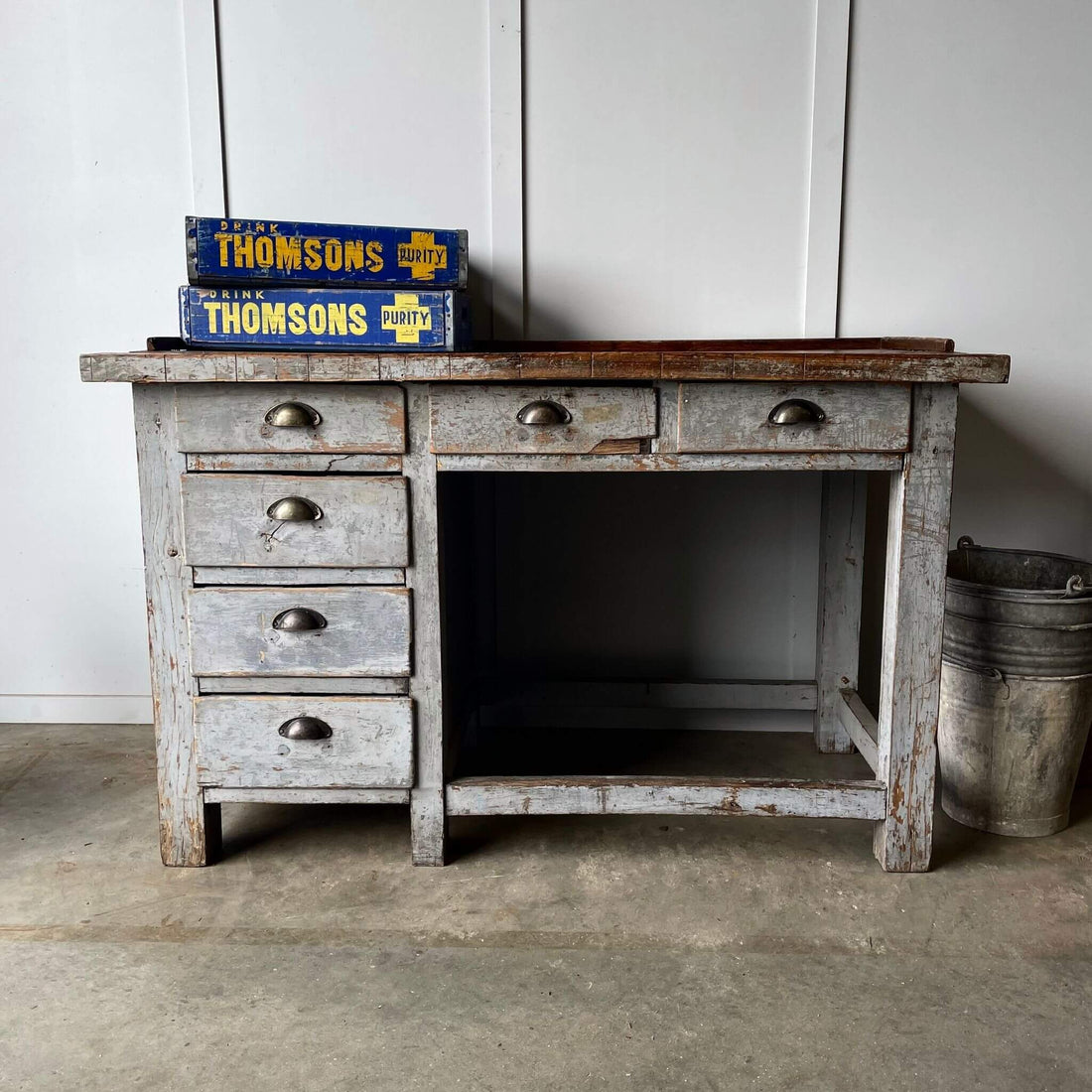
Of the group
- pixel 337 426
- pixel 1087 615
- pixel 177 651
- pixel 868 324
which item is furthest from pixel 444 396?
pixel 1087 615

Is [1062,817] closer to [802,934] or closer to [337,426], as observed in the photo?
[802,934]

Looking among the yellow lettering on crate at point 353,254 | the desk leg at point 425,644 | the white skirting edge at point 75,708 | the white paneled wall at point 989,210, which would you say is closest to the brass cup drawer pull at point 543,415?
the desk leg at point 425,644

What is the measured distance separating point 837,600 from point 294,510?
59.4 inches

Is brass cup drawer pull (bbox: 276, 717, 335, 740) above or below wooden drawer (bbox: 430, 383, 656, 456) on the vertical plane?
below

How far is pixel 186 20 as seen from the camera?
262 cm

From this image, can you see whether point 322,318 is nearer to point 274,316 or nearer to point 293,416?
point 274,316

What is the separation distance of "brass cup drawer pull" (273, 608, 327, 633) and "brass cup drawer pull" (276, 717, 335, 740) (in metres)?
0.19

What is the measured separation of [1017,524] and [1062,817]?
32.4 inches

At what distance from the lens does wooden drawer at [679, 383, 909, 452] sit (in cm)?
199

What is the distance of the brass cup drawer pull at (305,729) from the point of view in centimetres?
212

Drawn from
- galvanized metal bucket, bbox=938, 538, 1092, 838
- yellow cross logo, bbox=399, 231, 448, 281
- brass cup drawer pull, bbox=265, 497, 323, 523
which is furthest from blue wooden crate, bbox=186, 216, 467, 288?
galvanized metal bucket, bbox=938, 538, 1092, 838

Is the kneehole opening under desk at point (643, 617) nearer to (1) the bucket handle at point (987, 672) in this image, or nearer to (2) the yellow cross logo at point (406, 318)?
(1) the bucket handle at point (987, 672)

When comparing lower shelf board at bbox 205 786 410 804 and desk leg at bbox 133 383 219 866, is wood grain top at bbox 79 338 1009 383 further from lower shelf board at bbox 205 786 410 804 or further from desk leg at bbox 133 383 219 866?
lower shelf board at bbox 205 786 410 804

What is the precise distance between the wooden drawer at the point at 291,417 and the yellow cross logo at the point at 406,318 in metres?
0.13
